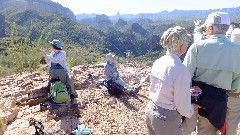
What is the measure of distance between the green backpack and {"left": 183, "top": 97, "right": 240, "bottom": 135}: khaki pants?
2557 mm

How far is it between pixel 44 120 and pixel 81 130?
171 centimetres

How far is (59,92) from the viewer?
186 inches

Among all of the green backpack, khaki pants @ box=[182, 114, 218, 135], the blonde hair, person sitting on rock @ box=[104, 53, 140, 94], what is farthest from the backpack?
the blonde hair

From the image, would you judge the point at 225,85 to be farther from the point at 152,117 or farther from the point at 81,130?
the point at 81,130

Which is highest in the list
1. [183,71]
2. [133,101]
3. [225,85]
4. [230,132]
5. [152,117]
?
[183,71]

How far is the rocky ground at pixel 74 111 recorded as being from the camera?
4.20 metres

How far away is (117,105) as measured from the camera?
5336 millimetres

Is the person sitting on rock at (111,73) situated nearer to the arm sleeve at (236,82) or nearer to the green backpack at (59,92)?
the green backpack at (59,92)

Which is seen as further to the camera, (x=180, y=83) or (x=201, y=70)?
(x=201, y=70)

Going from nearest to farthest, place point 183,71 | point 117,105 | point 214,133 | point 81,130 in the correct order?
1. point 183,71
2. point 214,133
3. point 81,130
4. point 117,105

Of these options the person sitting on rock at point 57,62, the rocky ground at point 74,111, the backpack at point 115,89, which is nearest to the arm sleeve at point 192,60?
the rocky ground at point 74,111

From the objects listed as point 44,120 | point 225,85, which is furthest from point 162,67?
point 44,120

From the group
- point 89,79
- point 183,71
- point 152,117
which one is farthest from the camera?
point 89,79

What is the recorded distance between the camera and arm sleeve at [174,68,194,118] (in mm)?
2207
